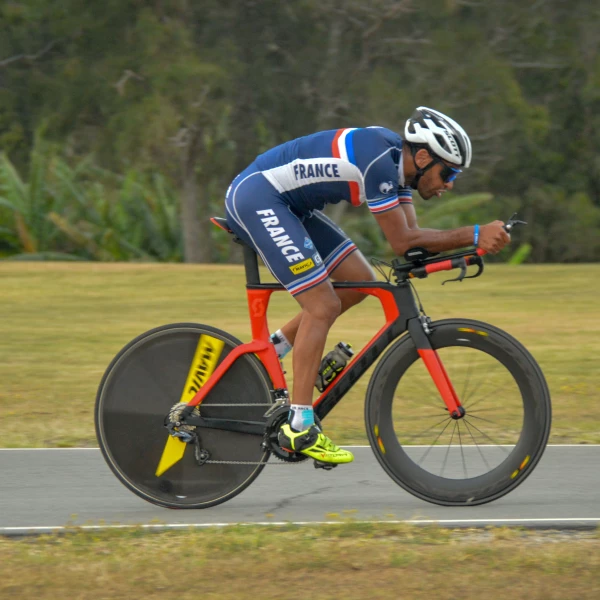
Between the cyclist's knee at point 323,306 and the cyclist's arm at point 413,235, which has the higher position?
the cyclist's arm at point 413,235

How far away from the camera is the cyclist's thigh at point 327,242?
5.74m

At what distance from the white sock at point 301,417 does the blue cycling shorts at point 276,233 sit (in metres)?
0.50

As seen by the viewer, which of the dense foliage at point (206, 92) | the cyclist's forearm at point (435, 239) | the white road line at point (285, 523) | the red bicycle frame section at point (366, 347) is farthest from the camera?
the dense foliage at point (206, 92)

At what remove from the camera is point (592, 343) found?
11.5 metres

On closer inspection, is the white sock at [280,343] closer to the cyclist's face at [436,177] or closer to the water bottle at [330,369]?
the water bottle at [330,369]

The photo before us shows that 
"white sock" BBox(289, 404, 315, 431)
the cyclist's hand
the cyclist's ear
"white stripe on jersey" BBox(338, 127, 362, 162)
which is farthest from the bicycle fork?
"white stripe on jersey" BBox(338, 127, 362, 162)

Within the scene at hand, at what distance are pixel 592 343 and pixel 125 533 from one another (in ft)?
23.8

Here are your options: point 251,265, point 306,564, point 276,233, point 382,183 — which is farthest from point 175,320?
point 306,564

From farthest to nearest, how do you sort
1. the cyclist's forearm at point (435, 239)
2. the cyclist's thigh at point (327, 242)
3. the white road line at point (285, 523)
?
the cyclist's thigh at point (327, 242)
the cyclist's forearm at point (435, 239)
the white road line at point (285, 523)

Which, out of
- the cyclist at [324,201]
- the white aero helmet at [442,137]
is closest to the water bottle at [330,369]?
the cyclist at [324,201]

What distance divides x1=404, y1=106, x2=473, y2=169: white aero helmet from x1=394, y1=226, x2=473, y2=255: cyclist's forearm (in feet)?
0.99

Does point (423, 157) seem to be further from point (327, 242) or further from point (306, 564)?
point (306, 564)

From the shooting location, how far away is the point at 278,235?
543 cm

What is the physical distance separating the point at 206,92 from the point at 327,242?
15.4 meters
